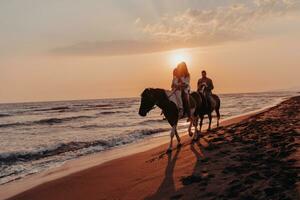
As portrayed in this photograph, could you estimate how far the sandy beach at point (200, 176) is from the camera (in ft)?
23.3

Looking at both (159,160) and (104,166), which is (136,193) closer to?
(159,160)

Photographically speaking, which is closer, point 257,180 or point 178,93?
point 257,180

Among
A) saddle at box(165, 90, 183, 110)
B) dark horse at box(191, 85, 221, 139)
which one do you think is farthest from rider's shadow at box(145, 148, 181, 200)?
dark horse at box(191, 85, 221, 139)

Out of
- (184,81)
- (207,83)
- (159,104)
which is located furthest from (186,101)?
(207,83)

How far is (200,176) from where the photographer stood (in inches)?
339

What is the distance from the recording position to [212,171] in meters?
8.94

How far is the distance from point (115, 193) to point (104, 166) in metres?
4.03

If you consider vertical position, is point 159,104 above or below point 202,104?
above

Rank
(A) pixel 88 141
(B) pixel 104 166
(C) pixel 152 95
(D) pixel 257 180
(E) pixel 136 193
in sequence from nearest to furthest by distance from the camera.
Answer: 1. (D) pixel 257 180
2. (E) pixel 136 193
3. (B) pixel 104 166
4. (C) pixel 152 95
5. (A) pixel 88 141

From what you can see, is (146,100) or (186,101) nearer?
(146,100)

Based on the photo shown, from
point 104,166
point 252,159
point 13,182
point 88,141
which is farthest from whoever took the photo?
point 88,141

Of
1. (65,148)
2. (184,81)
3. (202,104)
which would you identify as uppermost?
(184,81)

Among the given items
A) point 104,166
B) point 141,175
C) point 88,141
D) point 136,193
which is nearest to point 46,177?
point 104,166

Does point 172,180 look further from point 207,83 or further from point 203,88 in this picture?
point 207,83
